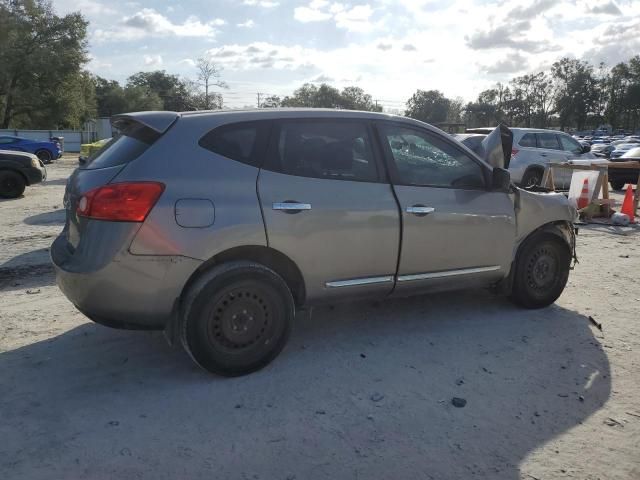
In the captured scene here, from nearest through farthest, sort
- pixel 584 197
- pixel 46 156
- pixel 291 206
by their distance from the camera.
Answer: pixel 291 206, pixel 584 197, pixel 46 156

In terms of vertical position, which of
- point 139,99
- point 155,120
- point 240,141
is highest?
point 139,99

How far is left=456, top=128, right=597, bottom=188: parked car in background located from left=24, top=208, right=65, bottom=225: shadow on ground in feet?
33.9

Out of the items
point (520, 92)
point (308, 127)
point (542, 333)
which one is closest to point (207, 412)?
point (308, 127)

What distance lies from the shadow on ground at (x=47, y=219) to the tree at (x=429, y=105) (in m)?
66.0

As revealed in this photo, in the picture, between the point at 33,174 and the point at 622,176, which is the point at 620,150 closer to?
the point at 622,176

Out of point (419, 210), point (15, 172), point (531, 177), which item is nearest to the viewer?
point (419, 210)

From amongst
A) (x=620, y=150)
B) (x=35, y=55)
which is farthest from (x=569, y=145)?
(x=35, y=55)

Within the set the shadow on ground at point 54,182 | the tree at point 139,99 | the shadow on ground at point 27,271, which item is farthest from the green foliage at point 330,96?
the shadow on ground at point 27,271

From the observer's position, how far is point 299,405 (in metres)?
3.44

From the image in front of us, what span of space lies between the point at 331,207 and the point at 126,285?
4.84 feet

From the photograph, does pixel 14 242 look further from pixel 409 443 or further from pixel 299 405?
pixel 409 443

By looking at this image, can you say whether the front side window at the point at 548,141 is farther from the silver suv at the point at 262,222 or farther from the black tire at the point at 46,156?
the black tire at the point at 46,156

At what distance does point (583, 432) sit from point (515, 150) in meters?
11.8

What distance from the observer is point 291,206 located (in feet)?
12.5
